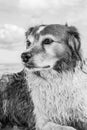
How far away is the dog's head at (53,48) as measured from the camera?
914cm

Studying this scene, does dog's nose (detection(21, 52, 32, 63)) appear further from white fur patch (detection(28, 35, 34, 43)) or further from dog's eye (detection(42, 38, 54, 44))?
white fur patch (detection(28, 35, 34, 43))

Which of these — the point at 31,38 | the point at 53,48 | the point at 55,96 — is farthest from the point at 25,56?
the point at 55,96

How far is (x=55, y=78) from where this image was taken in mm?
9570

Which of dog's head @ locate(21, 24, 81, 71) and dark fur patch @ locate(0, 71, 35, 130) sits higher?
dog's head @ locate(21, 24, 81, 71)

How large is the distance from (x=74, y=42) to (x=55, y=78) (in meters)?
0.89

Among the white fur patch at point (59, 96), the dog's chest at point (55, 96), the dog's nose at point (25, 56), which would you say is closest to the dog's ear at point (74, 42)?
the white fur patch at point (59, 96)

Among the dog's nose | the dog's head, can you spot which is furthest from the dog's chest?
the dog's nose

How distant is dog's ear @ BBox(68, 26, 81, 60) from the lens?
9.56 m

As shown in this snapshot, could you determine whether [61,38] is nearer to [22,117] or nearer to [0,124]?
[22,117]

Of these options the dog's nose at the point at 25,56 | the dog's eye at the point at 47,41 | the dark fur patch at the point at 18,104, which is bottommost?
the dark fur patch at the point at 18,104

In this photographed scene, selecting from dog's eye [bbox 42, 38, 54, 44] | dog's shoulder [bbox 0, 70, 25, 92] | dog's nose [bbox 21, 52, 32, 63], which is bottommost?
dog's shoulder [bbox 0, 70, 25, 92]

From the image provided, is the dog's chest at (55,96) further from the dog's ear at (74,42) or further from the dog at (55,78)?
the dog's ear at (74,42)

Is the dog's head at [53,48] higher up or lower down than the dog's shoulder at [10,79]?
higher up

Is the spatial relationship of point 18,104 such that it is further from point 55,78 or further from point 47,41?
point 47,41
